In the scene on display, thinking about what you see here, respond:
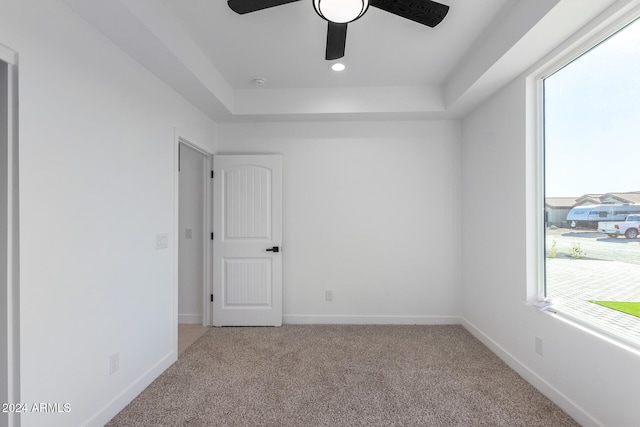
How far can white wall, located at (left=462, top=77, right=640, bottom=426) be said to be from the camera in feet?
5.66

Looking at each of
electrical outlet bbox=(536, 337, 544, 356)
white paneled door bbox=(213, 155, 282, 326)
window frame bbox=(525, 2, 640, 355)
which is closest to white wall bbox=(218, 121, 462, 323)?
white paneled door bbox=(213, 155, 282, 326)

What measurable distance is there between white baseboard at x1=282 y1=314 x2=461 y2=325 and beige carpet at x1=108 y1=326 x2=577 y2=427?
40 centimetres

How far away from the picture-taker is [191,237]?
12.3 ft

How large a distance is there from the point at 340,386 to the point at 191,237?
2.49 meters

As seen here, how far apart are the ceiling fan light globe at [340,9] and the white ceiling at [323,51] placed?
53 centimetres

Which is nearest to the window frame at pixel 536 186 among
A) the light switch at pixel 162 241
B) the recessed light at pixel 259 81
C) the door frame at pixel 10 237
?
the recessed light at pixel 259 81

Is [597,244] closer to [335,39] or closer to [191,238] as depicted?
[335,39]

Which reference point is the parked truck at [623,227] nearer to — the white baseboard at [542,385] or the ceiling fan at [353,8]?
the white baseboard at [542,385]

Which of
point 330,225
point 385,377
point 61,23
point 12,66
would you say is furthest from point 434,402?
point 61,23

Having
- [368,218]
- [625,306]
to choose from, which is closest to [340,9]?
[625,306]

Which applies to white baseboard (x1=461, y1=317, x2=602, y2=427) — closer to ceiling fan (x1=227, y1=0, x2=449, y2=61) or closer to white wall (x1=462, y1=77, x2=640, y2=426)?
white wall (x1=462, y1=77, x2=640, y2=426)

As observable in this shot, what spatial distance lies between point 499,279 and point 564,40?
194 cm

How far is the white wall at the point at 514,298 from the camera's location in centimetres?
172

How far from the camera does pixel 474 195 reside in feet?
10.8
